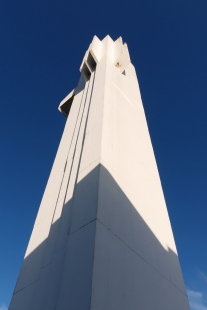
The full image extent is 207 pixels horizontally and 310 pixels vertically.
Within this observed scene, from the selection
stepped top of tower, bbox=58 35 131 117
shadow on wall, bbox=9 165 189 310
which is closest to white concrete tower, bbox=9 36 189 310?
shadow on wall, bbox=9 165 189 310

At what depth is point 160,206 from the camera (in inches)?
245

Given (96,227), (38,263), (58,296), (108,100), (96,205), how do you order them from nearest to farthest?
1. (58,296)
2. (96,227)
3. (96,205)
4. (38,263)
5. (108,100)

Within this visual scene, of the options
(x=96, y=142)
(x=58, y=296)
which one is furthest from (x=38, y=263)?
(x=96, y=142)

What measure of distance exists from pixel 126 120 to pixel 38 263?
4.73 metres

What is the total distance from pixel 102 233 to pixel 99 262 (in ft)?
1.47

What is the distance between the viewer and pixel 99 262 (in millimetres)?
3229

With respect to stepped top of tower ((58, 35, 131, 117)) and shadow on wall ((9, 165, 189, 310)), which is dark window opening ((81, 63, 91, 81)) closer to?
stepped top of tower ((58, 35, 131, 117))

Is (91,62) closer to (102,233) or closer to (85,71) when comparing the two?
(85,71)

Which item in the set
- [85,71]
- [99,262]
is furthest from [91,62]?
[99,262]

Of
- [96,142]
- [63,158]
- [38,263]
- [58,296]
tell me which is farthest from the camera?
[63,158]

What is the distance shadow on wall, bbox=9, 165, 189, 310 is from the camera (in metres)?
3.10

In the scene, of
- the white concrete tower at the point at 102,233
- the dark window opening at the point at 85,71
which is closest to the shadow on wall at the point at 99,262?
the white concrete tower at the point at 102,233

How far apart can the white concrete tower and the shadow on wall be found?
0.04 feet

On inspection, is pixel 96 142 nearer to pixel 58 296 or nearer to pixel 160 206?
pixel 160 206
